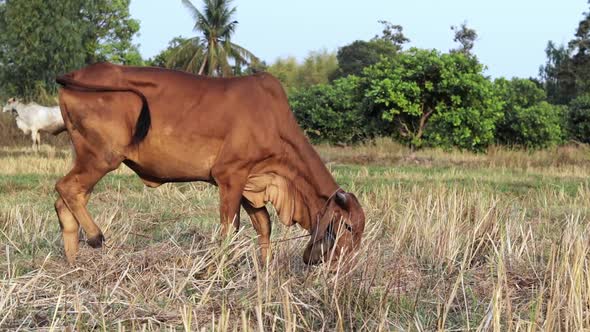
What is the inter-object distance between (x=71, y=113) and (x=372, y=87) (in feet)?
53.3

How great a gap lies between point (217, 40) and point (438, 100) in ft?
66.1

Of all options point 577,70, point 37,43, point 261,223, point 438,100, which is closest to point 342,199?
point 261,223

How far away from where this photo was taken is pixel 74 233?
5.13m

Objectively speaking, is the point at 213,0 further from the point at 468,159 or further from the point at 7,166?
the point at 7,166

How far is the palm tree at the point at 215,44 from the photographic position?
123ft

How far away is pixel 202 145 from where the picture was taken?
5277 mm

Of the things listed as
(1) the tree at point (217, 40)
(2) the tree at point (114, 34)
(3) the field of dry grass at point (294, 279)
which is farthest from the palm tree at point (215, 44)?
(3) the field of dry grass at point (294, 279)

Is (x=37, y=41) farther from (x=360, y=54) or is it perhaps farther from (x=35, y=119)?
(x=360, y=54)

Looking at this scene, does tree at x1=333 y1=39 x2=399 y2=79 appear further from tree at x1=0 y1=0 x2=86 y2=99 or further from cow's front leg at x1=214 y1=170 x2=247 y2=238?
cow's front leg at x1=214 y1=170 x2=247 y2=238

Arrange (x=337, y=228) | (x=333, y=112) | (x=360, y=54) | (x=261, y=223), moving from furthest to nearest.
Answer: (x=360, y=54)
(x=333, y=112)
(x=261, y=223)
(x=337, y=228)

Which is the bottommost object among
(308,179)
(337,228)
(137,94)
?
(337,228)

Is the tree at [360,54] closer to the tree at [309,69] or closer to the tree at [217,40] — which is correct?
the tree at [309,69]

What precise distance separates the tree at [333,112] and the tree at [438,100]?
88.9 inches

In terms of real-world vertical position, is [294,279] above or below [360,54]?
below
